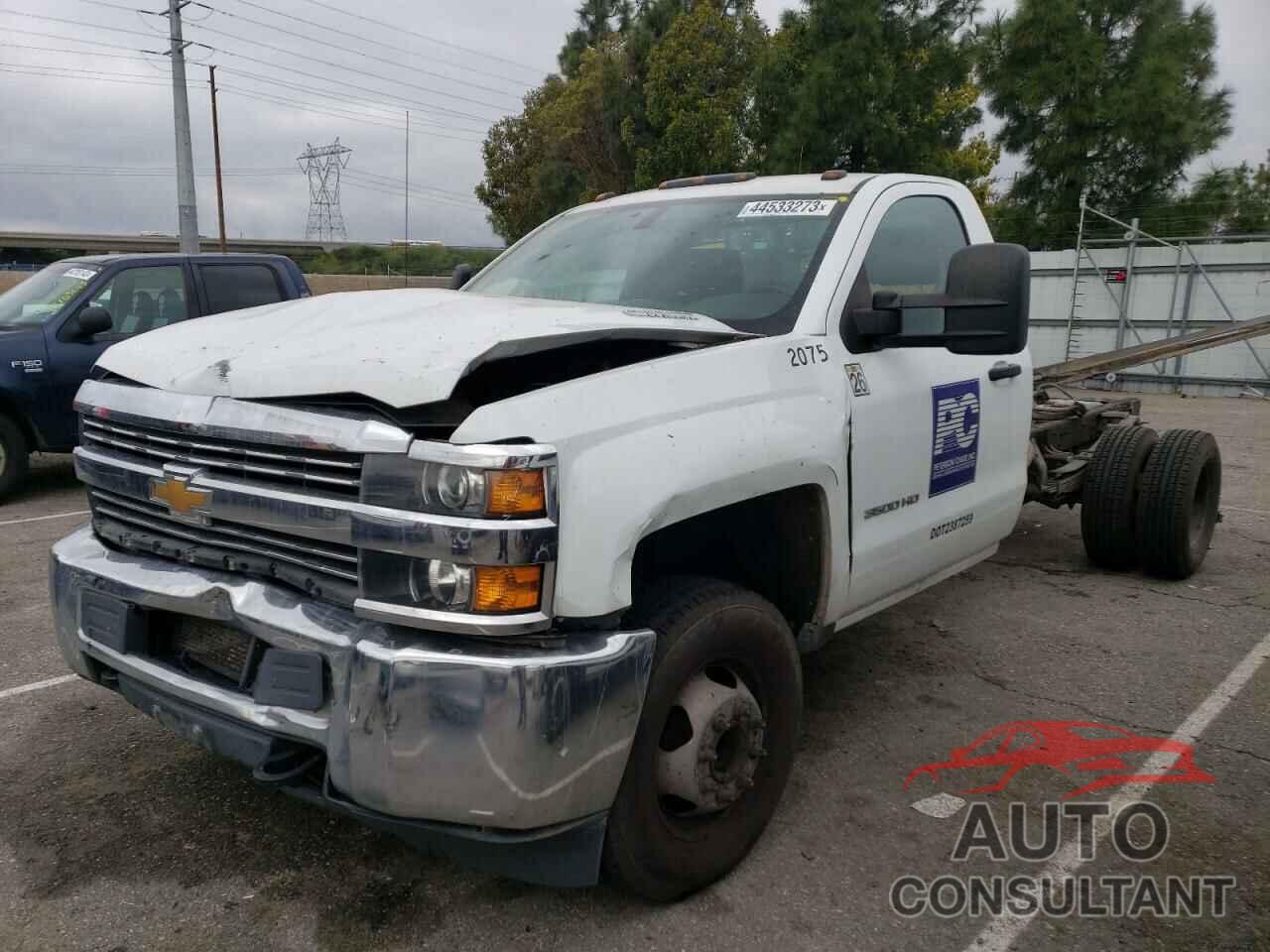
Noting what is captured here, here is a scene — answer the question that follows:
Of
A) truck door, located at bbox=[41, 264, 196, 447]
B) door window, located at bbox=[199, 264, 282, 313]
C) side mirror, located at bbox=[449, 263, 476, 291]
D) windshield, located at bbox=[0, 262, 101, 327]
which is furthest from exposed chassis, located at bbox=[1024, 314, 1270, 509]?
windshield, located at bbox=[0, 262, 101, 327]

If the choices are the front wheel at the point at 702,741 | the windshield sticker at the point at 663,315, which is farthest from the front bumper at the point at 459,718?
the windshield sticker at the point at 663,315

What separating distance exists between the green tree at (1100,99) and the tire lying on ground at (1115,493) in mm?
20949

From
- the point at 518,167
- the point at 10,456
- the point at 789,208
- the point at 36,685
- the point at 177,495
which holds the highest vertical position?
the point at 518,167

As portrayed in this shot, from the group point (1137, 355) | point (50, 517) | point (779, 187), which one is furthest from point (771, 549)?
point (50, 517)

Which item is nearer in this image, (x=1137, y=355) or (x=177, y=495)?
(x=177, y=495)

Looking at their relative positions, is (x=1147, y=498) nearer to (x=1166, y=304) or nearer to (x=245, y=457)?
(x=245, y=457)

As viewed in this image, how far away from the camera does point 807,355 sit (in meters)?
2.86

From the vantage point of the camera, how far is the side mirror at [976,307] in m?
2.85

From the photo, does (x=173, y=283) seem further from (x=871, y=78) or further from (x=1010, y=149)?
(x=1010, y=149)

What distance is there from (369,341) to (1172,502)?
4346 millimetres

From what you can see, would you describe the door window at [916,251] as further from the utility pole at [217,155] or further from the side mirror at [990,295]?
the utility pole at [217,155]

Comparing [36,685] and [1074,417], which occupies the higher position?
[1074,417]

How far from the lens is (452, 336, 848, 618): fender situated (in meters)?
2.04

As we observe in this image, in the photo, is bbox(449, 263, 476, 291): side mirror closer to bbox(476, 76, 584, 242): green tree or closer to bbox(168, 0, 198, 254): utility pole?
bbox(168, 0, 198, 254): utility pole
